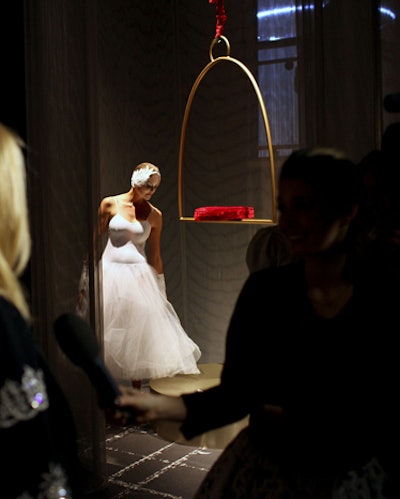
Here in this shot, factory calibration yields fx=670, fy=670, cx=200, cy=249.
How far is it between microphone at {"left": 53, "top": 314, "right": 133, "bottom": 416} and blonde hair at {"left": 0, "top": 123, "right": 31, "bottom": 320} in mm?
81

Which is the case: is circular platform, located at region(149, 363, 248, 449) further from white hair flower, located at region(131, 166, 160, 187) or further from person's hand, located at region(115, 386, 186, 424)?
person's hand, located at region(115, 386, 186, 424)

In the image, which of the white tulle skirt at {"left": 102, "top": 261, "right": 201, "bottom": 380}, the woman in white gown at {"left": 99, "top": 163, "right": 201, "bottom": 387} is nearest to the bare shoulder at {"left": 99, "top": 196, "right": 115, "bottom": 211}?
the woman in white gown at {"left": 99, "top": 163, "right": 201, "bottom": 387}

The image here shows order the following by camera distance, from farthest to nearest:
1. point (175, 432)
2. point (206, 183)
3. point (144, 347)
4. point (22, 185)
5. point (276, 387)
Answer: point (206, 183), point (144, 347), point (175, 432), point (276, 387), point (22, 185)

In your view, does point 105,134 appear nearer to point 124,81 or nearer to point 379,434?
point 124,81

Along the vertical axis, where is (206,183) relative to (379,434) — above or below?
above

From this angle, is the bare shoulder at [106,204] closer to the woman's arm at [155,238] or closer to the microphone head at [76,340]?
the woman's arm at [155,238]

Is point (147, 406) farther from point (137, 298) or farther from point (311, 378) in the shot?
point (137, 298)

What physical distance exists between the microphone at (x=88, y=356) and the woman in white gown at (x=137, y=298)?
2616mm

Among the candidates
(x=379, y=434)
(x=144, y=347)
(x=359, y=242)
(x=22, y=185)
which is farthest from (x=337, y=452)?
(x=144, y=347)

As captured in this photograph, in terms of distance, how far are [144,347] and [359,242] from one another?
254 cm

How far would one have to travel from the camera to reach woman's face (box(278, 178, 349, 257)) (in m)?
1.14

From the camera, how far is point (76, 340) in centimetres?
97

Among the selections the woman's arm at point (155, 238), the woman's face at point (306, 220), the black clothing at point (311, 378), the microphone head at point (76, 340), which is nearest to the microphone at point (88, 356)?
the microphone head at point (76, 340)

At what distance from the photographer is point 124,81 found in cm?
427
